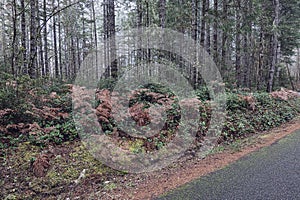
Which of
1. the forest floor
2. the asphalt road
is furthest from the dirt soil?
the asphalt road

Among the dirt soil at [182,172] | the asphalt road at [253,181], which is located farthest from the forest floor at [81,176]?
the asphalt road at [253,181]

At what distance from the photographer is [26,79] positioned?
5.34 metres

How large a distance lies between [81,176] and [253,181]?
2.87 m

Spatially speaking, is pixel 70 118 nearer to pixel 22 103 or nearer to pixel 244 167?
pixel 22 103

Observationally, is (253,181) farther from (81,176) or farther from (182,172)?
(81,176)

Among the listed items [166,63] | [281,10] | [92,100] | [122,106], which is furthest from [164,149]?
[281,10]

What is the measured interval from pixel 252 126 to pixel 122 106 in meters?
4.31

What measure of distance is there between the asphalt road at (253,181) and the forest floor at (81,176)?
0.25 m

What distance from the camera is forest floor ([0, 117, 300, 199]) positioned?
3395 millimetres

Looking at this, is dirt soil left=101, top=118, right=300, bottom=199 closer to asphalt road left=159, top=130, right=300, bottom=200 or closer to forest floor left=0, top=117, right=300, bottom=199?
forest floor left=0, top=117, right=300, bottom=199

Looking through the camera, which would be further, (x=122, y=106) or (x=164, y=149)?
(x=122, y=106)

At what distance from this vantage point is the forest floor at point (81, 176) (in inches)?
134

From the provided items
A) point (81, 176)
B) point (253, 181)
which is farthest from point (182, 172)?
point (81, 176)

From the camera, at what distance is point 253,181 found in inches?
137
